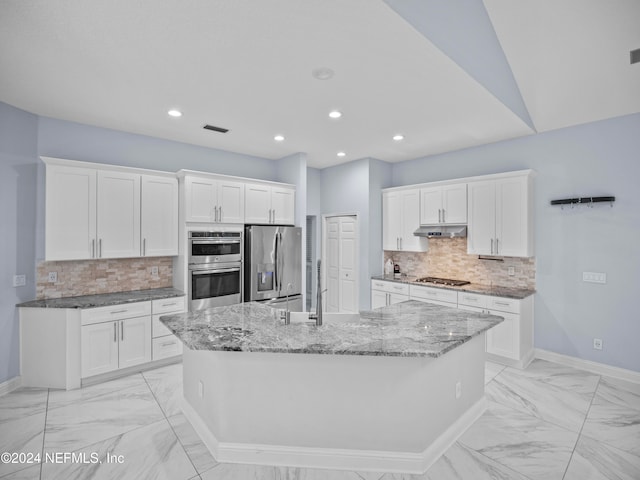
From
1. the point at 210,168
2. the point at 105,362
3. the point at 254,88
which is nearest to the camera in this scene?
the point at 254,88

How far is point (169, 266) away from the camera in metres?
4.55

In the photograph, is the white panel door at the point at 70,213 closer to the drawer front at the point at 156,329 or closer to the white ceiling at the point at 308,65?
the white ceiling at the point at 308,65

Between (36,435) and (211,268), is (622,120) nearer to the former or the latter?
(211,268)

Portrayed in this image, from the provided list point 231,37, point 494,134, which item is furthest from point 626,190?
point 231,37

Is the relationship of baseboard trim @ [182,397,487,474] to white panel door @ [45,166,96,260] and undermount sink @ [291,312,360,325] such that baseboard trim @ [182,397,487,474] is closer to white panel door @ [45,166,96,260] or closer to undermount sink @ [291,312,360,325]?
undermount sink @ [291,312,360,325]

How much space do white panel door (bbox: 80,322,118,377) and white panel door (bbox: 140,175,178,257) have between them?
0.98 m

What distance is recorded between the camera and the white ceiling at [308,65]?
6.68ft

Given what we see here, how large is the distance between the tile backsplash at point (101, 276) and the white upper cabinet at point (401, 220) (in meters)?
3.55

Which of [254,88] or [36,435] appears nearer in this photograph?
[36,435]

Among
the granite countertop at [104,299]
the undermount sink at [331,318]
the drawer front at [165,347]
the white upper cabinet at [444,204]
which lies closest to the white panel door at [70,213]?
the granite countertop at [104,299]

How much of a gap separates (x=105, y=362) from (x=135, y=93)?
9.31 feet

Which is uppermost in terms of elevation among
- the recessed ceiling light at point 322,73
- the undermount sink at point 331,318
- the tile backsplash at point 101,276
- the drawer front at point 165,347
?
the recessed ceiling light at point 322,73

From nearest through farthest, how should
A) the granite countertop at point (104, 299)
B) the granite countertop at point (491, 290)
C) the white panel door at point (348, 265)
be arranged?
the granite countertop at point (104, 299)
the granite countertop at point (491, 290)
the white panel door at point (348, 265)

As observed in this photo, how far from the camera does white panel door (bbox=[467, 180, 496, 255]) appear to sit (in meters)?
4.43
